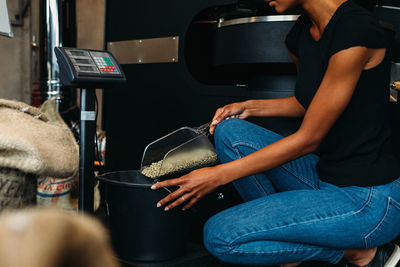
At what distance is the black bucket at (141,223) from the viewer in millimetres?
1357

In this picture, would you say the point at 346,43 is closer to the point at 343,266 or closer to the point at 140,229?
the point at 343,266

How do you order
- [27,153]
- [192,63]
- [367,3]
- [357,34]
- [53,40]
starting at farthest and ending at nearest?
[53,40], [192,63], [367,3], [357,34], [27,153]

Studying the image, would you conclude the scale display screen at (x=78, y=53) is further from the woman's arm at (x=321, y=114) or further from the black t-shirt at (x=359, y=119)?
the black t-shirt at (x=359, y=119)

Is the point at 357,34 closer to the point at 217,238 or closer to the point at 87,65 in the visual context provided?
the point at 217,238

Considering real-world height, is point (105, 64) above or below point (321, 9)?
below

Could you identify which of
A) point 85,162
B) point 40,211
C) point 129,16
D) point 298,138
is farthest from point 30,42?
point 40,211

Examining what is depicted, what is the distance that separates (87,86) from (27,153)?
447mm

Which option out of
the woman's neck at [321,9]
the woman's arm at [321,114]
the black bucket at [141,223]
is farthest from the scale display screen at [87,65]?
the woman's neck at [321,9]

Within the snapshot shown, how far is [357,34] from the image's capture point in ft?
3.48

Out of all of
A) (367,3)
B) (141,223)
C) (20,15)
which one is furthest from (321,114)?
(20,15)

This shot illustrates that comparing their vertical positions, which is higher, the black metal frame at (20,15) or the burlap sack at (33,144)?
the burlap sack at (33,144)

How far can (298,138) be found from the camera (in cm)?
113

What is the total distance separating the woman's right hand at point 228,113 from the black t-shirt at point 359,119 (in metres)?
0.34

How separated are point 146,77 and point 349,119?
1423 millimetres
